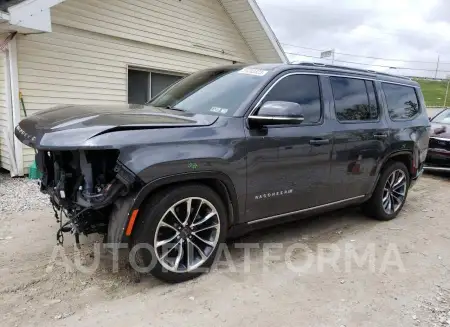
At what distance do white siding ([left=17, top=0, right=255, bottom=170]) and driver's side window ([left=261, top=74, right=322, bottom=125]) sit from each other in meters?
5.05

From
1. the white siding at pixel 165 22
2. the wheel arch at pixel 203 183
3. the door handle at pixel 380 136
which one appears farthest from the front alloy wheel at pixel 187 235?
the white siding at pixel 165 22

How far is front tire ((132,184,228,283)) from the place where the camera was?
3.02 m

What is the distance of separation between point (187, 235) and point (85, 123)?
1.23 meters

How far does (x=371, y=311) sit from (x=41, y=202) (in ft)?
14.7

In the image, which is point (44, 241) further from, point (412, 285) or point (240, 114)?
point (412, 285)

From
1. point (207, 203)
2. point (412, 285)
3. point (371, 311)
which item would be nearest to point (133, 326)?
point (207, 203)

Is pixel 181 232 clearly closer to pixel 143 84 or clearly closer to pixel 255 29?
pixel 143 84

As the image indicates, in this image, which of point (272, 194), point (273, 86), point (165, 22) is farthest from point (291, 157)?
point (165, 22)

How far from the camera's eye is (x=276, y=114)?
333cm

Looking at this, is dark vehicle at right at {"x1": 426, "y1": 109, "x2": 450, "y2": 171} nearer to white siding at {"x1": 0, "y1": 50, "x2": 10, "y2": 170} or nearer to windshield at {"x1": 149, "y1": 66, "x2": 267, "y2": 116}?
windshield at {"x1": 149, "y1": 66, "x2": 267, "y2": 116}

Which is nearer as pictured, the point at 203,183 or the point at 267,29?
the point at 203,183

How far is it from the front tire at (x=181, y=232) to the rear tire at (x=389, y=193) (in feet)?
8.52

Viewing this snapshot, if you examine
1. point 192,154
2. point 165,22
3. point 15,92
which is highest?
point 165,22

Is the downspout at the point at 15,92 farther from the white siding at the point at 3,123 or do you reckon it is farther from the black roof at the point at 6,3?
the black roof at the point at 6,3
